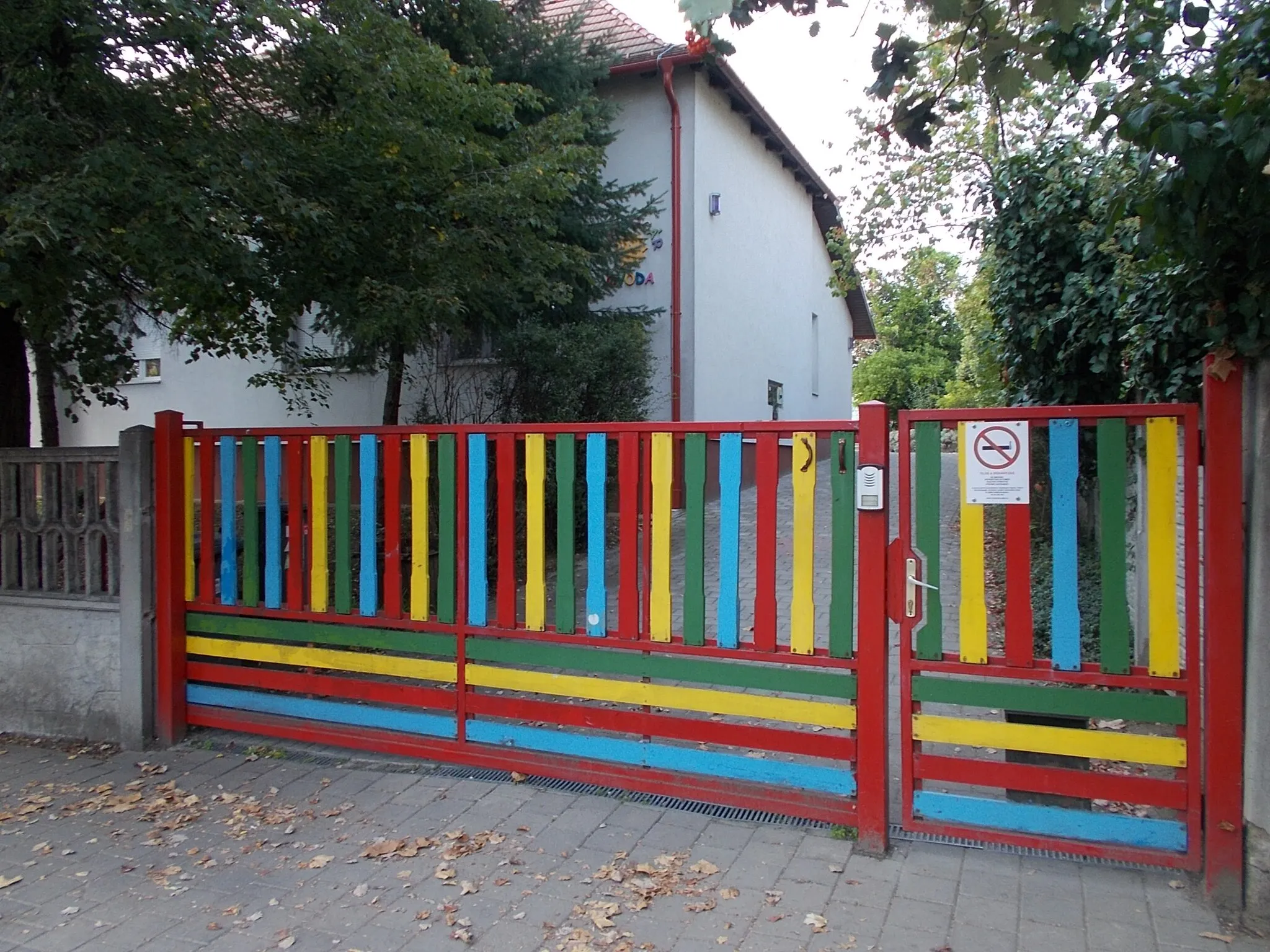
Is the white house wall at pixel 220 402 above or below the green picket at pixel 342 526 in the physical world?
above

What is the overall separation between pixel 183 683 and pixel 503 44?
7204 mm

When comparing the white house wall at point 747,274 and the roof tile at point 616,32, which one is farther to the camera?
the white house wall at point 747,274

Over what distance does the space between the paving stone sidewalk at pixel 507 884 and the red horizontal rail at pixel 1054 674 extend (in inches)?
28.8

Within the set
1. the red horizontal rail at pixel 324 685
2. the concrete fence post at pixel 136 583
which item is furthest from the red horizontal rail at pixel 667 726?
the concrete fence post at pixel 136 583

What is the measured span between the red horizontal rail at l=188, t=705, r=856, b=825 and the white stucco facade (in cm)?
541

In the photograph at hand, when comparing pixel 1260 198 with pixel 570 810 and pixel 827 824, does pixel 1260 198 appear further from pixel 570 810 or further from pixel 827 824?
pixel 570 810

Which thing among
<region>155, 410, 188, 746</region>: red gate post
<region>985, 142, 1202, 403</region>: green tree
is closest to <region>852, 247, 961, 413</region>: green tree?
<region>985, 142, 1202, 403</region>: green tree

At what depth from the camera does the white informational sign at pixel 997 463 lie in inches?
142

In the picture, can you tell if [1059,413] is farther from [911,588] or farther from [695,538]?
[695,538]

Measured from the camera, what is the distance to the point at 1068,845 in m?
3.55

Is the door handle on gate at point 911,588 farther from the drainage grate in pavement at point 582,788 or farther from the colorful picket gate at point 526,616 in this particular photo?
the drainage grate in pavement at point 582,788

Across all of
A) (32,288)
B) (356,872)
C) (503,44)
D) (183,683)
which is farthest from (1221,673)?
(503,44)

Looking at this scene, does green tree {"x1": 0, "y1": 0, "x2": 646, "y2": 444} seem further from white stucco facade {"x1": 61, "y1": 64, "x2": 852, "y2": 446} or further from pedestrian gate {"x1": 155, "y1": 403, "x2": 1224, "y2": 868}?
white stucco facade {"x1": 61, "y1": 64, "x2": 852, "y2": 446}

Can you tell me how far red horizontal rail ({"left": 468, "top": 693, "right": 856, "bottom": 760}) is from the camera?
394 centimetres
